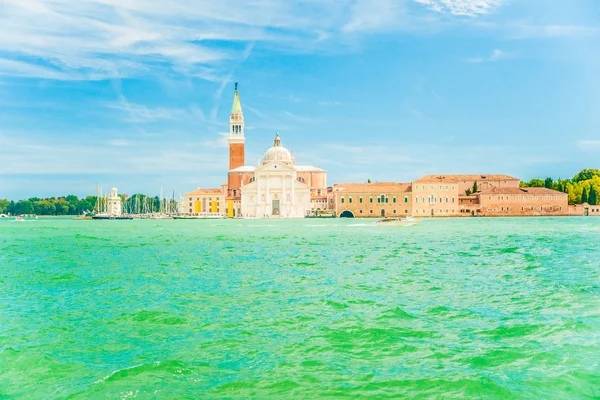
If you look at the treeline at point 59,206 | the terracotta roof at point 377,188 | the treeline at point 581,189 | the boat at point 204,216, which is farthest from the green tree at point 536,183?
the treeline at point 59,206

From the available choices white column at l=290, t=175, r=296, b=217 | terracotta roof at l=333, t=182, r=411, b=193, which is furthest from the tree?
white column at l=290, t=175, r=296, b=217

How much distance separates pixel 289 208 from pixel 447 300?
54.8 meters

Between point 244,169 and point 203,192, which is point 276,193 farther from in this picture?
point 203,192

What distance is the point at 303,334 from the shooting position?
19.9ft

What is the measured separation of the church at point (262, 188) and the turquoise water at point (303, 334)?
5095 cm

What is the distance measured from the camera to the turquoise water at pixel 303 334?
4555 millimetres

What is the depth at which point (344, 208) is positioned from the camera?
61500 millimetres

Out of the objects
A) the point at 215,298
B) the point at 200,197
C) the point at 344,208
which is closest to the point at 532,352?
the point at 215,298

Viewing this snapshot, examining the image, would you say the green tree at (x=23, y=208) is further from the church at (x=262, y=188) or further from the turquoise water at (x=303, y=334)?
the turquoise water at (x=303, y=334)

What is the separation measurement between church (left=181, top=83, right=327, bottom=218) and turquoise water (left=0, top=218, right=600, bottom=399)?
50.9m

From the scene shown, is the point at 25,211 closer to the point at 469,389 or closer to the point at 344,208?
the point at 344,208

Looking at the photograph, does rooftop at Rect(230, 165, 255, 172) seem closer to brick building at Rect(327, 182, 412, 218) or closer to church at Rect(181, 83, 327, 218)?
church at Rect(181, 83, 327, 218)

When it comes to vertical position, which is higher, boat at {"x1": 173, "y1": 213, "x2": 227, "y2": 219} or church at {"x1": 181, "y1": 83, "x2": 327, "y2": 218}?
church at {"x1": 181, "y1": 83, "x2": 327, "y2": 218}

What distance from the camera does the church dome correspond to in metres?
67.1
